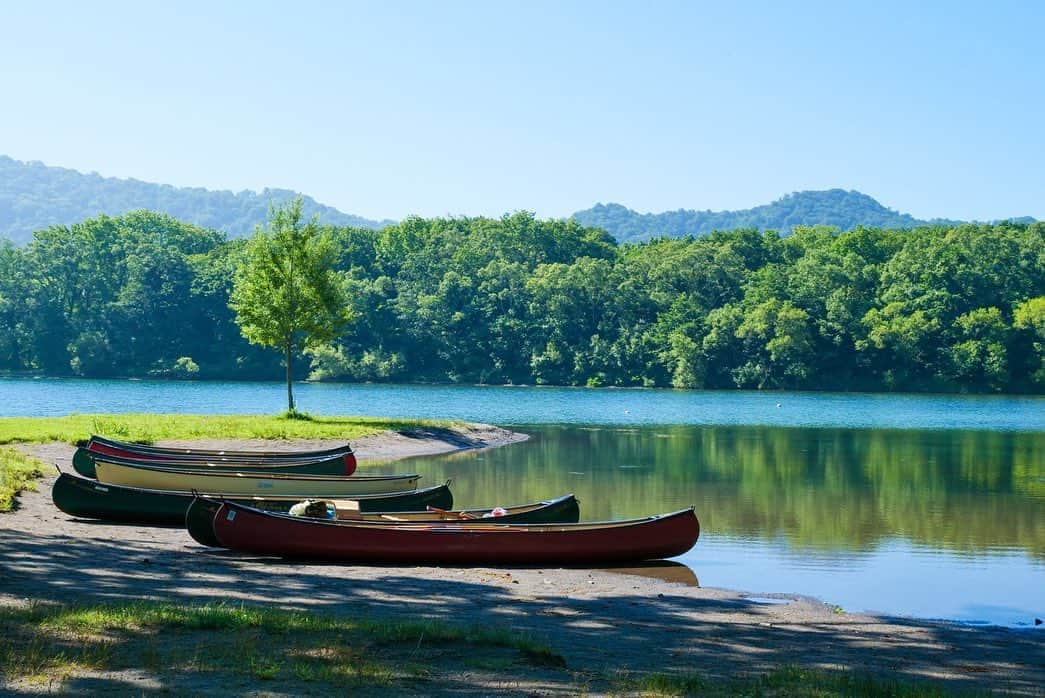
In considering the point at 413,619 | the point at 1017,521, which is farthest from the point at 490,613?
the point at 1017,521

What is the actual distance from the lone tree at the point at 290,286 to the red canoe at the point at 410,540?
30.7 metres

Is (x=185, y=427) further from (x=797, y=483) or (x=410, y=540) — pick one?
(x=410, y=540)

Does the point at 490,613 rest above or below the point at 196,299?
below

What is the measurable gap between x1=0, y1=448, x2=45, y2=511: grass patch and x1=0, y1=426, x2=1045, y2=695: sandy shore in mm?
2098

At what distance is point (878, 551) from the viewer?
74.8ft

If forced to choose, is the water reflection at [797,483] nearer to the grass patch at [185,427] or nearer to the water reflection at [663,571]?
the water reflection at [663,571]

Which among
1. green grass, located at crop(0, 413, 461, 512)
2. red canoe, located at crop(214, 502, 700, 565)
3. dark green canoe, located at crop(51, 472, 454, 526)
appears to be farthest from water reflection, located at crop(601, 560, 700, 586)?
green grass, located at crop(0, 413, 461, 512)

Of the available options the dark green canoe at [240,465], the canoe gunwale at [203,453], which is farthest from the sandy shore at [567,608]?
the canoe gunwale at [203,453]

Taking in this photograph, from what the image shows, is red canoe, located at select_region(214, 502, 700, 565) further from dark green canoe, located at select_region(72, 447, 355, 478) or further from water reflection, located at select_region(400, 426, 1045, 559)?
dark green canoe, located at select_region(72, 447, 355, 478)

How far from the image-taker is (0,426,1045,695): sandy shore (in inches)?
452

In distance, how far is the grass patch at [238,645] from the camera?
9703 millimetres

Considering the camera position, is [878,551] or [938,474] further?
[938,474]

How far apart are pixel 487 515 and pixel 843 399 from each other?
7771 centimetres

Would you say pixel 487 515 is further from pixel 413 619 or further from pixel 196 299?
pixel 196 299
